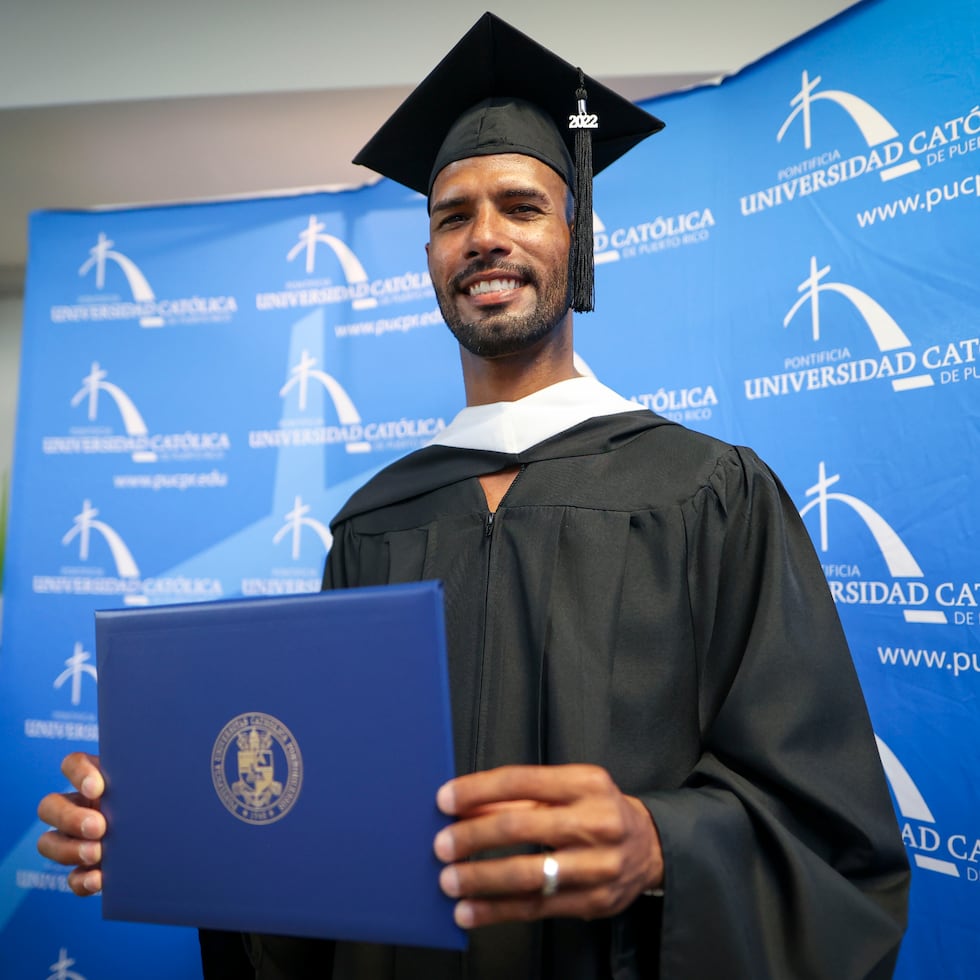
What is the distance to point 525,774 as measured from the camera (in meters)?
0.89

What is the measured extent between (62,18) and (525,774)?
12.5ft

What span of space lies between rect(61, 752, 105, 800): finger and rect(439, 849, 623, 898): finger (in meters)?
0.51

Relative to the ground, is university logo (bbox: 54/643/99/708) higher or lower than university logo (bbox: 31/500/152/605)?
lower

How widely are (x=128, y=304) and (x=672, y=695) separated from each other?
3038 mm

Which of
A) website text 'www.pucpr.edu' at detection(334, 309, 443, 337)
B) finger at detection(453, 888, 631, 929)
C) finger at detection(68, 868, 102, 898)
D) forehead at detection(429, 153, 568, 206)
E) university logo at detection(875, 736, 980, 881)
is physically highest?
website text 'www.pucpr.edu' at detection(334, 309, 443, 337)

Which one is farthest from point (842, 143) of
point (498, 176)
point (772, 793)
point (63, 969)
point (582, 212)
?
point (63, 969)

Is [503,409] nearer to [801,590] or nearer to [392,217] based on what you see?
[801,590]

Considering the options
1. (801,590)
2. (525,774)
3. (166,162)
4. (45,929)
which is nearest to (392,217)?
(166,162)

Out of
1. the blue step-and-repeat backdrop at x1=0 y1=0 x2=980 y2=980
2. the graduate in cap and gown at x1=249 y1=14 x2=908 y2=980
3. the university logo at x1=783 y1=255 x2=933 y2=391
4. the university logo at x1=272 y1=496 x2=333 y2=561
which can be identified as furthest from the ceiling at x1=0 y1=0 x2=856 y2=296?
the graduate in cap and gown at x1=249 y1=14 x2=908 y2=980

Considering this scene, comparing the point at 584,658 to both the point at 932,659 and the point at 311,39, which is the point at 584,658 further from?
the point at 311,39

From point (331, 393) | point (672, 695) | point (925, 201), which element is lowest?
point (672, 695)

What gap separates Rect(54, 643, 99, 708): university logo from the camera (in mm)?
3264

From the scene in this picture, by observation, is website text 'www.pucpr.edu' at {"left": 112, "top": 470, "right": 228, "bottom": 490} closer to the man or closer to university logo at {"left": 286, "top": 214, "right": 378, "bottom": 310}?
university logo at {"left": 286, "top": 214, "right": 378, "bottom": 310}

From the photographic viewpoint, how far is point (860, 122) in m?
2.31
